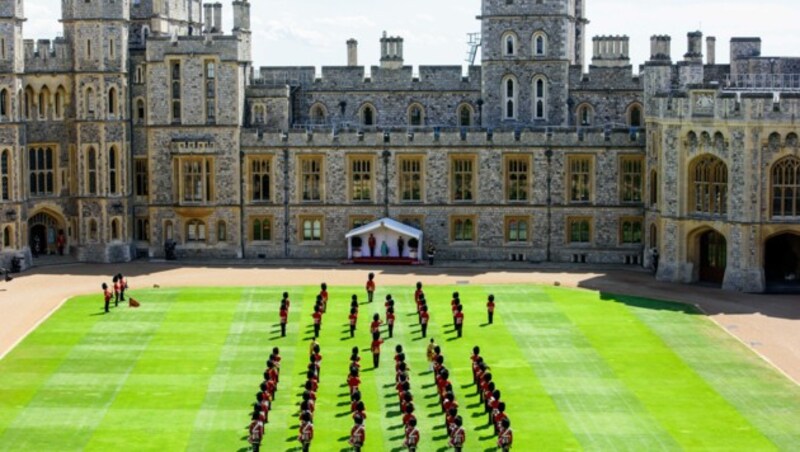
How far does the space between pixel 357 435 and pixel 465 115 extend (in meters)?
47.8

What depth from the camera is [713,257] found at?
74750 millimetres

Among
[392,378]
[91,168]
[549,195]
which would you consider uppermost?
[91,168]

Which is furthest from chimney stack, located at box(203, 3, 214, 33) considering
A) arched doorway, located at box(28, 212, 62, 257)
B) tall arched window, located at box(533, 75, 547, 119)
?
tall arched window, located at box(533, 75, 547, 119)

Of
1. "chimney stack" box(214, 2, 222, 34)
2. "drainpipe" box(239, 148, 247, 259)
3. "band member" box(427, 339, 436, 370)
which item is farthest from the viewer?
"chimney stack" box(214, 2, 222, 34)

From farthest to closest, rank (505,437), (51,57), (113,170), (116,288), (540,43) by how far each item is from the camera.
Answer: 1. (540,43)
2. (113,170)
3. (51,57)
4. (116,288)
5. (505,437)

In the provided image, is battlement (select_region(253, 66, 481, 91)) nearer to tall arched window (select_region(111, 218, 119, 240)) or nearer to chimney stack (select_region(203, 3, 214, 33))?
chimney stack (select_region(203, 3, 214, 33))

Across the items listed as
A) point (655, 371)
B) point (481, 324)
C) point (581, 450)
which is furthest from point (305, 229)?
point (581, 450)

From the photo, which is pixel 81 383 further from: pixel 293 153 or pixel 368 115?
pixel 368 115

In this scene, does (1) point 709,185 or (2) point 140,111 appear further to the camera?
(2) point 140,111

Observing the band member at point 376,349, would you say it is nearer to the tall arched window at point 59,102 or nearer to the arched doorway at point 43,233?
the tall arched window at point 59,102

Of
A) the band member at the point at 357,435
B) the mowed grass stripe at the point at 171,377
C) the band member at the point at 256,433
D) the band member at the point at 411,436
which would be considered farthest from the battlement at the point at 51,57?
the band member at the point at 411,436

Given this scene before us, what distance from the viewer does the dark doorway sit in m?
74.1

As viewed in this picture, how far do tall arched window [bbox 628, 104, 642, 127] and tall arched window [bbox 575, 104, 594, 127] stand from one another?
2.18 meters

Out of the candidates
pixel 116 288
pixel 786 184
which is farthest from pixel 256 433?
pixel 786 184
